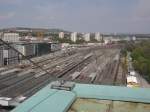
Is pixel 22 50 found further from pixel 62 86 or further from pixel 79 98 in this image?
pixel 79 98

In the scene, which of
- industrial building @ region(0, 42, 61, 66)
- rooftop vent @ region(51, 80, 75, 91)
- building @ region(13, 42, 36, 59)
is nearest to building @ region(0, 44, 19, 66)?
industrial building @ region(0, 42, 61, 66)

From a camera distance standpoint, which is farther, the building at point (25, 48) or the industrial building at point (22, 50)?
the building at point (25, 48)

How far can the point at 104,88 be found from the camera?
8.68 ft

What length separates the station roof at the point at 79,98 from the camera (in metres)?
2.03

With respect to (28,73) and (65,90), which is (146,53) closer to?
(28,73)

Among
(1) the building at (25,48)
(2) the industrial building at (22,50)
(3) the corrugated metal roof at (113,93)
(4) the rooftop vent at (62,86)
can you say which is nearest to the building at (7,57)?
(2) the industrial building at (22,50)

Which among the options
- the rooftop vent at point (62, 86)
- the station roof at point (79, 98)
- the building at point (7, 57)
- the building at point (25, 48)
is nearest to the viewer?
the station roof at point (79, 98)

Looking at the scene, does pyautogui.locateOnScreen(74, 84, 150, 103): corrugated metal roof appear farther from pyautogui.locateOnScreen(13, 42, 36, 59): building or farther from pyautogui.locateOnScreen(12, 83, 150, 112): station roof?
pyautogui.locateOnScreen(13, 42, 36, 59): building

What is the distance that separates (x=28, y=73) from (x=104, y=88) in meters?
9.52

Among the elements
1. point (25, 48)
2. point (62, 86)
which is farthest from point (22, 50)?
point (62, 86)

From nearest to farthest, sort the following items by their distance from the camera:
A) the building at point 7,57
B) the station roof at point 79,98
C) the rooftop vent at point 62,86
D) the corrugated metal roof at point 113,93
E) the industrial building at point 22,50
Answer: the station roof at point 79,98 → the corrugated metal roof at point 113,93 → the rooftop vent at point 62,86 → the building at point 7,57 → the industrial building at point 22,50

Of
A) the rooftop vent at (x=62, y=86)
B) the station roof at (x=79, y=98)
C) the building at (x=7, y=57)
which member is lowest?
the building at (x=7, y=57)

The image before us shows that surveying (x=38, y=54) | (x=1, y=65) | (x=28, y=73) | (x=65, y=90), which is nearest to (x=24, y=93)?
(x=28, y=73)

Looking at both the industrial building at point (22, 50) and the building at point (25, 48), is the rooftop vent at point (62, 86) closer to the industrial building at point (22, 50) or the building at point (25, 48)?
the industrial building at point (22, 50)
